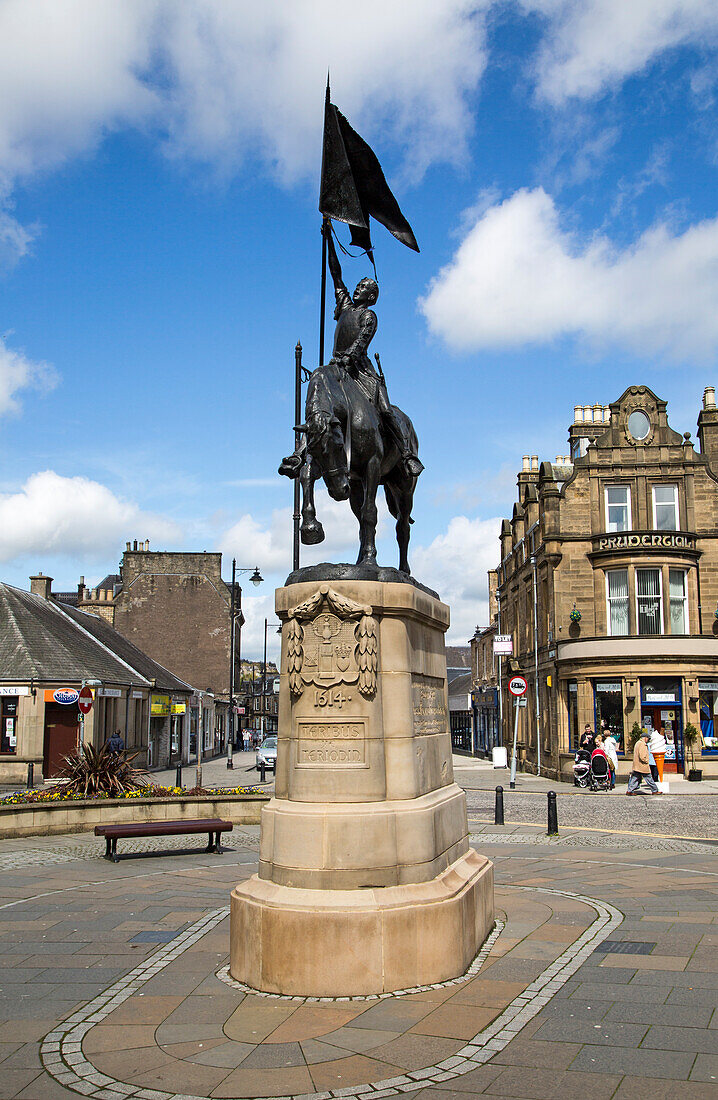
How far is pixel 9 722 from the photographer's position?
99.3 feet

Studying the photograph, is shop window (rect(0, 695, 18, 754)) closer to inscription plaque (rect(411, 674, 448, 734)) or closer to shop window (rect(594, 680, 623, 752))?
shop window (rect(594, 680, 623, 752))

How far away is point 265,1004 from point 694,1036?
2.71m

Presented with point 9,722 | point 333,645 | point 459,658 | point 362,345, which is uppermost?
point 362,345

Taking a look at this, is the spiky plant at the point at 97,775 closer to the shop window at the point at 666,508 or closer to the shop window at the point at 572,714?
the shop window at the point at 572,714

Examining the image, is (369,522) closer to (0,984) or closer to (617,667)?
(0,984)

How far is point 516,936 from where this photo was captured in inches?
301

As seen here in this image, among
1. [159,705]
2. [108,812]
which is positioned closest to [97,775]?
[108,812]

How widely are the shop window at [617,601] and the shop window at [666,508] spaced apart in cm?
237

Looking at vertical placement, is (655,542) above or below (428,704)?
above

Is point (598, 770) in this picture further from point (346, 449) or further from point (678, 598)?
point (346, 449)

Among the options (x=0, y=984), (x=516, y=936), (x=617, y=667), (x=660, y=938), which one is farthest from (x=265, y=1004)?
(x=617, y=667)

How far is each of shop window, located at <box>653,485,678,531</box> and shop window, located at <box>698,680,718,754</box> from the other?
5.81 meters

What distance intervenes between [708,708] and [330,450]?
27411mm

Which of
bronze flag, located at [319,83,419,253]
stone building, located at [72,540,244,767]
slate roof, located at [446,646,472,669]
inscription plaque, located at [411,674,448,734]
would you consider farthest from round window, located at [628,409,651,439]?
slate roof, located at [446,646,472,669]
